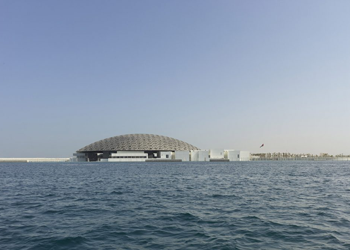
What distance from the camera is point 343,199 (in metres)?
26.5

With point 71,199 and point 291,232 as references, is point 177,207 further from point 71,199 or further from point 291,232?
point 71,199

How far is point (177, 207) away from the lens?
2255 cm

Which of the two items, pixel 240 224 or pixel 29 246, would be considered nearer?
pixel 29 246

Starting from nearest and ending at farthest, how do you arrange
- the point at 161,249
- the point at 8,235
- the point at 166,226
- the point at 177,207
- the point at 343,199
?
the point at 161,249 < the point at 8,235 < the point at 166,226 < the point at 177,207 < the point at 343,199

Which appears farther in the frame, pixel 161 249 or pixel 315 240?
pixel 315 240

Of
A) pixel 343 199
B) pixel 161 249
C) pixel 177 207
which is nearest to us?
pixel 161 249

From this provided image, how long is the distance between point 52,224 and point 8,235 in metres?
2.93

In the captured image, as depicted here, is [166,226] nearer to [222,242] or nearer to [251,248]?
[222,242]

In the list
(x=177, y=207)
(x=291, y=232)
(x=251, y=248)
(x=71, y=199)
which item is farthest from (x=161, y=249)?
(x=71, y=199)

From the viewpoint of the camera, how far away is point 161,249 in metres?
12.4

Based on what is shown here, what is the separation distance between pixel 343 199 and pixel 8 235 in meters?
27.9

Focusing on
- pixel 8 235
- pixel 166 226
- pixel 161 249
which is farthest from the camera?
pixel 166 226

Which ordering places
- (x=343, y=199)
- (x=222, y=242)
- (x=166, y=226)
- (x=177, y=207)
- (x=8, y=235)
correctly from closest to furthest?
(x=222, y=242), (x=8, y=235), (x=166, y=226), (x=177, y=207), (x=343, y=199)

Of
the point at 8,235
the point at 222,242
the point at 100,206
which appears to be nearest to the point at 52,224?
the point at 8,235
